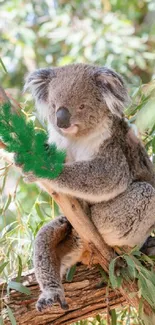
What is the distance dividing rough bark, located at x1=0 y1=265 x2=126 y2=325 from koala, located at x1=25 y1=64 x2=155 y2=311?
0.10m

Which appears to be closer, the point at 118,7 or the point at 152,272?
the point at 152,272

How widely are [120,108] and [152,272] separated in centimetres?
80

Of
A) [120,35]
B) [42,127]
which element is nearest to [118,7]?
[120,35]

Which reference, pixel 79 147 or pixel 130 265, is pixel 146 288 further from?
pixel 79 147

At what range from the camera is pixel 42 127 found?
3.97 m

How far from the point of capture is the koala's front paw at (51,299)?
3.26 m

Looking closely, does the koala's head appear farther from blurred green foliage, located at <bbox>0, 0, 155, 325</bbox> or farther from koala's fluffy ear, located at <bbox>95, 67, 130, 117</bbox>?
blurred green foliage, located at <bbox>0, 0, 155, 325</bbox>

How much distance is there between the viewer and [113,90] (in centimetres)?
343

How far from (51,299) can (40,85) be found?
3.52ft


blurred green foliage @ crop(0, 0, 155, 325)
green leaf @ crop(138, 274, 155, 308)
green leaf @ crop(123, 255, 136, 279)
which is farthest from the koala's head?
blurred green foliage @ crop(0, 0, 155, 325)

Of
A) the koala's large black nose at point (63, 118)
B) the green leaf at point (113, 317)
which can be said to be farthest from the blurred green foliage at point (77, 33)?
the green leaf at point (113, 317)

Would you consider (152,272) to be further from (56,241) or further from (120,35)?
(120,35)

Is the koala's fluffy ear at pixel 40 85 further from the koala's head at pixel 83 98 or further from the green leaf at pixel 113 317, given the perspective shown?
the green leaf at pixel 113 317

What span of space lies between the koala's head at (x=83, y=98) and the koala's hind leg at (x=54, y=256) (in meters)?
0.51
